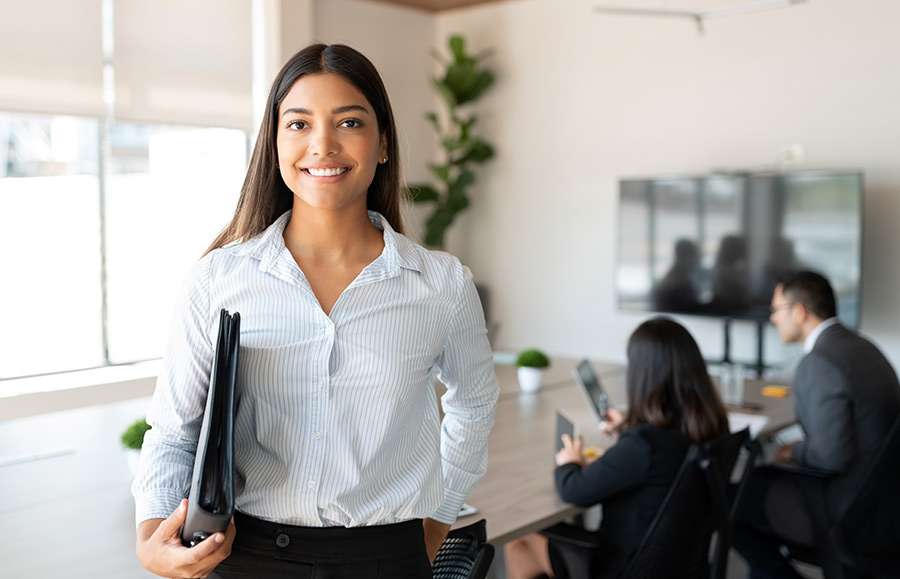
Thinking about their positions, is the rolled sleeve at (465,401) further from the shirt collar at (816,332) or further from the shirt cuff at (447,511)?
the shirt collar at (816,332)

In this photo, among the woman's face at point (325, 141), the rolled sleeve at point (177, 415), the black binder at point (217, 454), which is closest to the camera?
the black binder at point (217, 454)

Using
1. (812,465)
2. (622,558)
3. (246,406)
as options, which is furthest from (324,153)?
(812,465)

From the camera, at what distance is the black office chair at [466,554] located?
1563 millimetres

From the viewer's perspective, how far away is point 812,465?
290 centimetres

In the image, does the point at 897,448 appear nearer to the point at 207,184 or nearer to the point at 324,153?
the point at 324,153

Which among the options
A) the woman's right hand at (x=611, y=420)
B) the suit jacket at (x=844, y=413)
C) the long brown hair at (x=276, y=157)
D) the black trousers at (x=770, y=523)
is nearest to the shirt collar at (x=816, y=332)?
the suit jacket at (x=844, y=413)

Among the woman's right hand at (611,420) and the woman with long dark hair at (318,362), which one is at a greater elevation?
the woman with long dark hair at (318,362)

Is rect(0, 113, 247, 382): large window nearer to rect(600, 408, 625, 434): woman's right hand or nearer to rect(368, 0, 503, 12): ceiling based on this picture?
rect(368, 0, 503, 12): ceiling

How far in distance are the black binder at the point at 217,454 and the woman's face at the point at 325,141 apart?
0.25 m

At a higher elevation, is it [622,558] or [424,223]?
[424,223]

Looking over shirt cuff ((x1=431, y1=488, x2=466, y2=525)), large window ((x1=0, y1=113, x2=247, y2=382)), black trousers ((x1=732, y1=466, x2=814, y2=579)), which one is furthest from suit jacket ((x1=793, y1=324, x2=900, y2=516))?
large window ((x1=0, y1=113, x2=247, y2=382))

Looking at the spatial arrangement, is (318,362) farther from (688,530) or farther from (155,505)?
(688,530)

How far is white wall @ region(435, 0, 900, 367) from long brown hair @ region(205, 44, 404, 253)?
14.7 feet

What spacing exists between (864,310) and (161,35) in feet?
15.5
